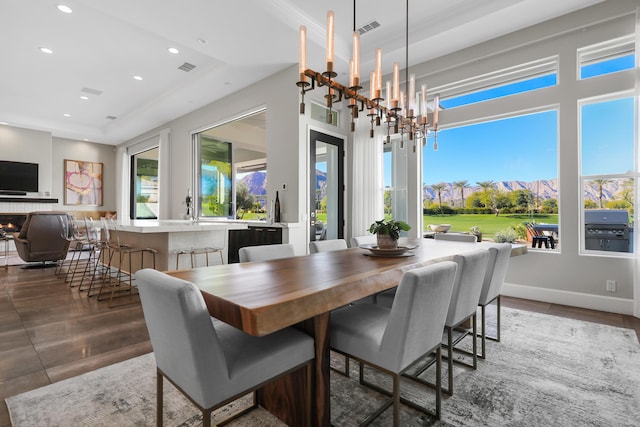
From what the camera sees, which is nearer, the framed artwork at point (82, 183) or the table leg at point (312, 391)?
the table leg at point (312, 391)

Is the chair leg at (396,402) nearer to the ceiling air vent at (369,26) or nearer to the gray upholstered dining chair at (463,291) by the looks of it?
the gray upholstered dining chair at (463,291)

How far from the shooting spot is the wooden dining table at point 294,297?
1090mm

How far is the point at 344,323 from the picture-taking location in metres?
1.59

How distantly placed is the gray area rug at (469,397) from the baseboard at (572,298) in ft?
3.77

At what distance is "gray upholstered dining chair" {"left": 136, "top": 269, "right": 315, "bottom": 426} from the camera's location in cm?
105

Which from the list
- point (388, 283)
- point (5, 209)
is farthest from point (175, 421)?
point (5, 209)

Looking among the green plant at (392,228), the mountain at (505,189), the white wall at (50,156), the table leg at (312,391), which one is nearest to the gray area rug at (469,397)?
the table leg at (312,391)

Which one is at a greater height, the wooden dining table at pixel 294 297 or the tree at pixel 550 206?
the tree at pixel 550 206

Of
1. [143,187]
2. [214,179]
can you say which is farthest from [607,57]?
[143,187]

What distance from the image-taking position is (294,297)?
1.16 meters

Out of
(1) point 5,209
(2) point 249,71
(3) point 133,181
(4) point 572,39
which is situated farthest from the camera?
(3) point 133,181

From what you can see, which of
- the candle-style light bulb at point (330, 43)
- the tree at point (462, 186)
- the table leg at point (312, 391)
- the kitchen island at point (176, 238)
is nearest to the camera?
the table leg at point (312, 391)

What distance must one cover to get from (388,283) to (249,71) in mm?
4510

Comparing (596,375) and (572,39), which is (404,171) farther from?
(596,375)
